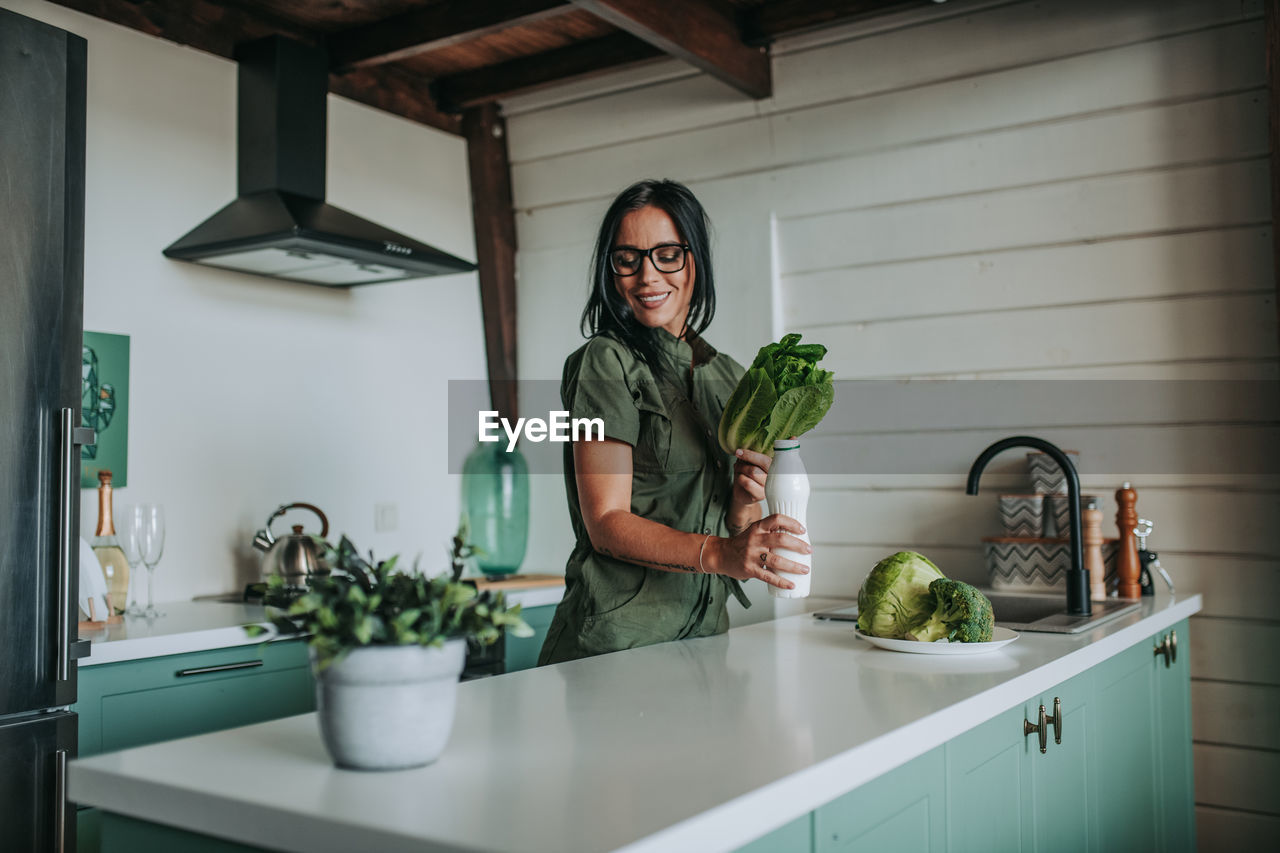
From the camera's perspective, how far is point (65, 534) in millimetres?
1940

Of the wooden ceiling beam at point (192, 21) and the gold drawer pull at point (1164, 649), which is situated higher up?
the wooden ceiling beam at point (192, 21)

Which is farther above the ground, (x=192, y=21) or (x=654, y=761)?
(x=192, y=21)

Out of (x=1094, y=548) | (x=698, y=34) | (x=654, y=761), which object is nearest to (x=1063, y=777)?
(x=1094, y=548)

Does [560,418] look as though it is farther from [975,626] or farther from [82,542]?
[975,626]

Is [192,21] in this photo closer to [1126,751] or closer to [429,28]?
[429,28]

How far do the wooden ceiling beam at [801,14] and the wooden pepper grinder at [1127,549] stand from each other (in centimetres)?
143

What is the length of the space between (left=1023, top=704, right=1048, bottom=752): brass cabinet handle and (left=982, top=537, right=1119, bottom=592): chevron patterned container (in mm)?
1062

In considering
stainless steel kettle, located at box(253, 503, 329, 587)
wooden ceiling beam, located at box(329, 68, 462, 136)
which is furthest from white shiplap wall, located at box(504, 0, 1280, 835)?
stainless steel kettle, located at box(253, 503, 329, 587)

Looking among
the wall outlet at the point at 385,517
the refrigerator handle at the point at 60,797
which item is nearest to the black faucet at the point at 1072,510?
the refrigerator handle at the point at 60,797

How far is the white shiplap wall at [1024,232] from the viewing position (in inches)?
104

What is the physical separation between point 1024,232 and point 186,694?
2300 millimetres

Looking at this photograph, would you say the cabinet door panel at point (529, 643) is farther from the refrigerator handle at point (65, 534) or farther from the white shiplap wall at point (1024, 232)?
the refrigerator handle at point (65, 534)

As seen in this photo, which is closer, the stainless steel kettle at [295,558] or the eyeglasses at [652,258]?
the eyeglasses at [652,258]

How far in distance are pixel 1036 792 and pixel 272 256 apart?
2213 millimetres
